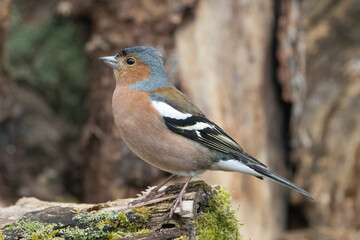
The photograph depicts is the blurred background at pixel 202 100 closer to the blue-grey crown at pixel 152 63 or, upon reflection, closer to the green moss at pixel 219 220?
the blue-grey crown at pixel 152 63

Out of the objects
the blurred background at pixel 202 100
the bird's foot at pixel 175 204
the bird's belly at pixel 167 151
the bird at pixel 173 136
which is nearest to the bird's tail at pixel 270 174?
the bird at pixel 173 136

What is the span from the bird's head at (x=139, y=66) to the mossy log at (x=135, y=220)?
1.23 m

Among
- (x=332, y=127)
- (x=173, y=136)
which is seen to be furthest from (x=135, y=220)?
(x=332, y=127)

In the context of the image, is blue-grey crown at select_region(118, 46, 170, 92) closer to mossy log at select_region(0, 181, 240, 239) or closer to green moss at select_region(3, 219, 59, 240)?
mossy log at select_region(0, 181, 240, 239)

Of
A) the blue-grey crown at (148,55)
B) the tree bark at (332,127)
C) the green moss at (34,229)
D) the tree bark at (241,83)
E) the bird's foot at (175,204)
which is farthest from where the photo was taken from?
the tree bark at (332,127)

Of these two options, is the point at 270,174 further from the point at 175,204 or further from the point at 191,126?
the point at 175,204

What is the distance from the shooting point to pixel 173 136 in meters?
4.91

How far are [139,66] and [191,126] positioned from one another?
945mm

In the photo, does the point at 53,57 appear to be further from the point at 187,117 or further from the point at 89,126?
the point at 187,117

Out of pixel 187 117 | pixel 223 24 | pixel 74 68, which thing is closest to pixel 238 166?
pixel 187 117

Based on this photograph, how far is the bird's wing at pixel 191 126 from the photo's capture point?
16.3 ft

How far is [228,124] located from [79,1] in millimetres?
3143

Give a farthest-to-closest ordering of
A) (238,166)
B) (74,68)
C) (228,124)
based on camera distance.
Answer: (74,68), (228,124), (238,166)

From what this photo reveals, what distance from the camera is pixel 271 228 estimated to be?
29.7ft
